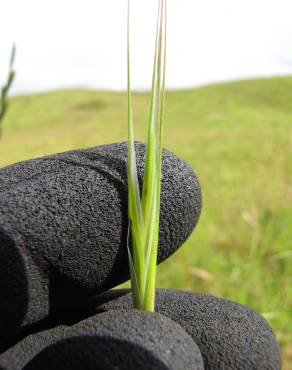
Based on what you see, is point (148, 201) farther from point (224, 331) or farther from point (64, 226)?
point (224, 331)

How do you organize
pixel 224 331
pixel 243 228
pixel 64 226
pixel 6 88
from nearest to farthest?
1. pixel 6 88
2. pixel 64 226
3. pixel 224 331
4. pixel 243 228

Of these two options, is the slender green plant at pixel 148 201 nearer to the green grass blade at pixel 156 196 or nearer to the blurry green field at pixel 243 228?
the green grass blade at pixel 156 196

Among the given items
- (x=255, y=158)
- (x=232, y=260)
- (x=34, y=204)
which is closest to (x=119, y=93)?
(x=255, y=158)

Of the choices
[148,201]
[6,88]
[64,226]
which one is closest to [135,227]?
[148,201]

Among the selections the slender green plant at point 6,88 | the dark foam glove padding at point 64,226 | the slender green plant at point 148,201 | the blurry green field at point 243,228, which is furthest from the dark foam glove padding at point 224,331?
the blurry green field at point 243,228

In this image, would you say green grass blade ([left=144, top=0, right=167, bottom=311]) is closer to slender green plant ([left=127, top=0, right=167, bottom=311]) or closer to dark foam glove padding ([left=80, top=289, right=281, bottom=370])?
slender green plant ([left=127, top=0, right=167, bottom=311])

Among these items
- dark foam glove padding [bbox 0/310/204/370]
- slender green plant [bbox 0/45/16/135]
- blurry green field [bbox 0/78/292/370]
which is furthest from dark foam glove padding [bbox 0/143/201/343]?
blurry green field [bbox 0/78/292/370]
